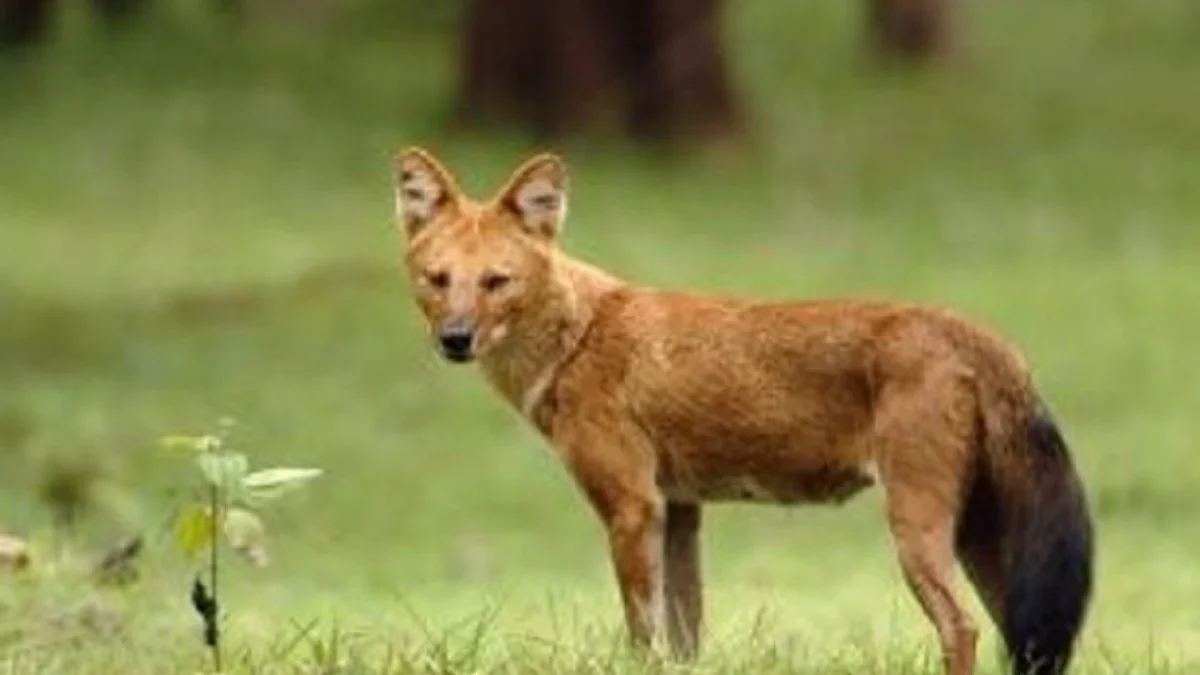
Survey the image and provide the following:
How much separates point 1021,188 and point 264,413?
818 centimetres

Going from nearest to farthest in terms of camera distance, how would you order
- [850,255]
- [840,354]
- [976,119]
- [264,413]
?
[840,354]
[264,413]
[850,255]
[976,119]

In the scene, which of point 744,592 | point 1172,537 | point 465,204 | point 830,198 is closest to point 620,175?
point 830,198

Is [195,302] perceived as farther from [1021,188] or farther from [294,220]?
[1021,188]

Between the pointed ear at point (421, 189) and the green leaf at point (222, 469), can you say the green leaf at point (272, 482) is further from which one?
the pointed ear at point (421, 189)

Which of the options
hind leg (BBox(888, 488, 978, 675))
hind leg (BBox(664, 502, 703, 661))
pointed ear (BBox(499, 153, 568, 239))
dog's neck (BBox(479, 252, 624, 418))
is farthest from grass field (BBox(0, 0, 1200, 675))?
pointed ear (BBox(499, 153, 568, 239))

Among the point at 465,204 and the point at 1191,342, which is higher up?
the point at 465,204

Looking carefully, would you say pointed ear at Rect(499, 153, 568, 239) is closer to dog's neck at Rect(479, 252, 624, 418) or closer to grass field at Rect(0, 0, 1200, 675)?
dog's neck at Rect(479, 252, 624, 418)

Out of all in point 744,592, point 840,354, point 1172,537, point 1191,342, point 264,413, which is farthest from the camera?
point 1191,342

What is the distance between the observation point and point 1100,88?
2981cm

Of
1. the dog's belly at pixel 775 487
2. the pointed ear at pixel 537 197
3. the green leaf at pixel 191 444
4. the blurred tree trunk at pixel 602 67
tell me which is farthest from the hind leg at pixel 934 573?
the blurred tree trunk at pixel 602 67

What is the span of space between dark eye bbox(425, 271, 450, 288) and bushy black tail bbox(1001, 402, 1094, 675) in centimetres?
144

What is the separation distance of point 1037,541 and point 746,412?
2.62 ft

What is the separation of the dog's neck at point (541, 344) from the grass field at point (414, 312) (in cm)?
57

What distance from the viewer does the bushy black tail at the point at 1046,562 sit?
A: 9.06m
